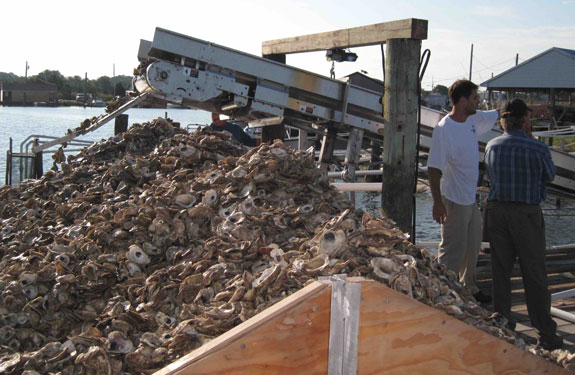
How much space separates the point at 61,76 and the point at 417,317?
14402 centimetres

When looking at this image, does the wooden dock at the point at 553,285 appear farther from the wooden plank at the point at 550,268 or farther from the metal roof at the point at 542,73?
the metal roof at the point at 542,73

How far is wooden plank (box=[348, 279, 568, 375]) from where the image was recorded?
2760 mm

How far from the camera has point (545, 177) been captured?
183 inches

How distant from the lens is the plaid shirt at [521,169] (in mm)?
4641

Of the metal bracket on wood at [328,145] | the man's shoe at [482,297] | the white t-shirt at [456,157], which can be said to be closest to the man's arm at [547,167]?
the white t-shirt at [456,157]

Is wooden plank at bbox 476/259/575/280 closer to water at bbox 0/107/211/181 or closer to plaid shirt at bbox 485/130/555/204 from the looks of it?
plaid shirt at bbox 485/130/555/204

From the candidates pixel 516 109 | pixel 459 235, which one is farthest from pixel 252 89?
pixel 516 109

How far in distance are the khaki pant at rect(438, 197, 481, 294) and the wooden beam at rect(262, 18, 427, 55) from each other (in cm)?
165

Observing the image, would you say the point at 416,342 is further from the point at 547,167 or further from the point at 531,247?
the point at 547,167

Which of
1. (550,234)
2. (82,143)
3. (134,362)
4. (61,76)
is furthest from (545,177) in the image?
(61,76)

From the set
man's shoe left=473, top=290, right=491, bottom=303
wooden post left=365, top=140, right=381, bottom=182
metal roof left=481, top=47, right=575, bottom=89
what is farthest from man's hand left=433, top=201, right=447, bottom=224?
metal roof left=481, top=47, right=575, bottom=89

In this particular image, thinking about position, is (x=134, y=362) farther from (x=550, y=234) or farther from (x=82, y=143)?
(x=550, y=234)

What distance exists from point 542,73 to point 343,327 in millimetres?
50213

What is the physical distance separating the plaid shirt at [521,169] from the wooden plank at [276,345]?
8.46 ft
